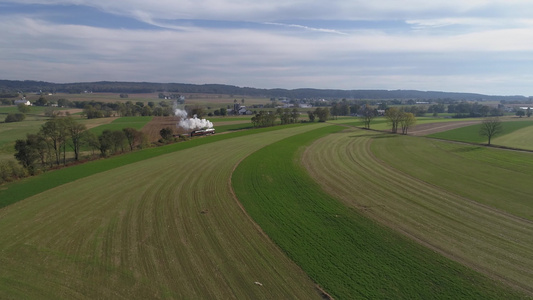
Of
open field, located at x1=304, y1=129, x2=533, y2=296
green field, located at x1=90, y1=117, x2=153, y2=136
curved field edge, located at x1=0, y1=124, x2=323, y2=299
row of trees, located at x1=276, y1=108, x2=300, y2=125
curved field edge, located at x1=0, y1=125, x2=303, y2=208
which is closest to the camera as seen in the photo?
curved field edge, located at x1=0, y1=124, x2=323, y2=299

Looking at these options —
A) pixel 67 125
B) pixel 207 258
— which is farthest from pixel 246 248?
pixel 67 125

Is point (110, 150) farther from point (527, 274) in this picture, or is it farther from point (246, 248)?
point (527, 274)

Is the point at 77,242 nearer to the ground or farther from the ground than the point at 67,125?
nearer to the ground

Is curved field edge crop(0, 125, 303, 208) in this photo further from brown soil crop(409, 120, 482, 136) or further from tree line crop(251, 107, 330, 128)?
brown soil crop(409, 120, 482, 136)

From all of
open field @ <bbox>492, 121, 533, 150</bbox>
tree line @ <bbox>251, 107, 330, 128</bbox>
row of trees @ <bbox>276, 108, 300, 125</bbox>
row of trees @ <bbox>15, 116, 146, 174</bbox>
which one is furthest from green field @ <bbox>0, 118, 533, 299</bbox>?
row of trees @ <bbox>276, 108, 300, 125</bbox>

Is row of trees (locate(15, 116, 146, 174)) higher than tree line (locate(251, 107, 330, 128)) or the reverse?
the reverse

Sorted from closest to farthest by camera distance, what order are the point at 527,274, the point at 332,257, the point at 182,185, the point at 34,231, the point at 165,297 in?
the point at 165,297
the point at 527,274
the point at 332,257
the point at 34,231
the point at 182,185

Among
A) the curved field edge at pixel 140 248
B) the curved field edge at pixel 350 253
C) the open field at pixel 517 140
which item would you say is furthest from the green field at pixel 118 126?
the open field at pixel 517 140
